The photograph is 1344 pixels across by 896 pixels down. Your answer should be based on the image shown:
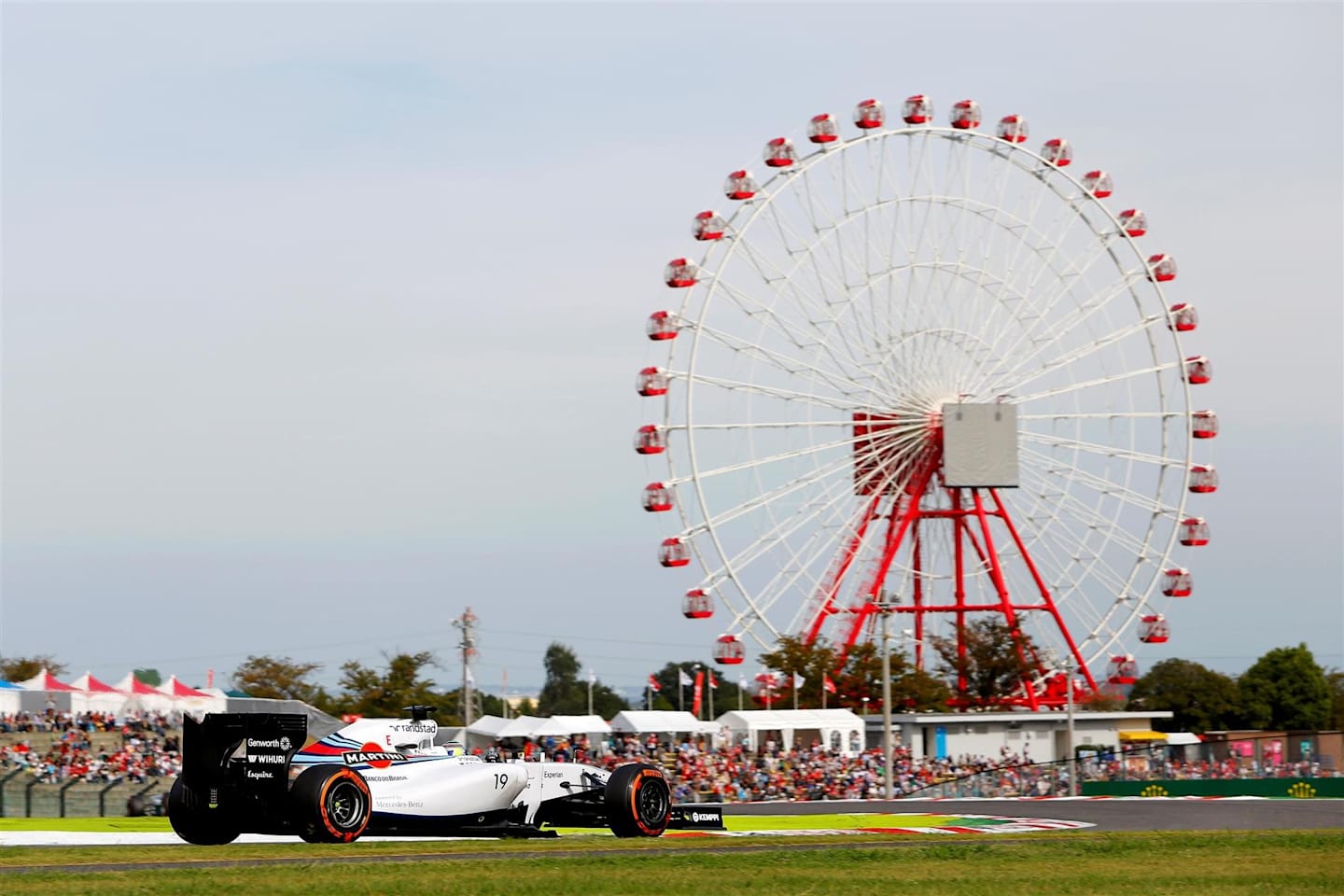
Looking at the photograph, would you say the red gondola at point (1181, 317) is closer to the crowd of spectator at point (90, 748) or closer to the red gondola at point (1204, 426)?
the red gondola at point (1204, 426)

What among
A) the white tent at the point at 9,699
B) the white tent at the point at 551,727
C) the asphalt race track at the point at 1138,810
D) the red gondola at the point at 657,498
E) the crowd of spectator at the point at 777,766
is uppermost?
the red gondola at the point at 657,498

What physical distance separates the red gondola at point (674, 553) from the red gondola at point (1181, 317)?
22.8 meters

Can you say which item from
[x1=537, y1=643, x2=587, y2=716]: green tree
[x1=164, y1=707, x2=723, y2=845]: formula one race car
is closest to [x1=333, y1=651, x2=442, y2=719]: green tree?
[x1=164, y1=707, x2=723, y2=845]: formula one race car

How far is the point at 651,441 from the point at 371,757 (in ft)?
124

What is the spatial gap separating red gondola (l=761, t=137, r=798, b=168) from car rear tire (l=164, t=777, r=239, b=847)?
140 ft

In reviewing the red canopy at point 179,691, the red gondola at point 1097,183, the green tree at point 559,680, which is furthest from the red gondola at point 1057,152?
the green tree at point 559,680

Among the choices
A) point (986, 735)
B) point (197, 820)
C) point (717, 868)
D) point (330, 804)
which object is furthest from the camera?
point (986, 735)

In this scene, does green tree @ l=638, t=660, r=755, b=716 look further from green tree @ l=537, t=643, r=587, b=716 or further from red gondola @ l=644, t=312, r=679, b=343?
red gondola @ l=644, t=312, r=679, b=343

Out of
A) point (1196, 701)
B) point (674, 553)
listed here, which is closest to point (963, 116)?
point (674, 553)

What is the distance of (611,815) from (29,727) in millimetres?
32479

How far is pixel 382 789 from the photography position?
2295 cm

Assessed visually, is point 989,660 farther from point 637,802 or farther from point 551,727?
point 637,802

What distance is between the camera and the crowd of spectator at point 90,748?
4034 cm

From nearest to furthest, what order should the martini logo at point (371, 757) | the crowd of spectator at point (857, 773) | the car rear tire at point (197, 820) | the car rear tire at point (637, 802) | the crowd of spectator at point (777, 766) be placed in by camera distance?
1. the car rear tire at point (197, 820)
2. the martini logo at point (371, 757)
3. the car rear tire at point (637, 802)
4. the crowd of spectator at point (777, 766)
5. the crowd of spectator at point (857, 773)
